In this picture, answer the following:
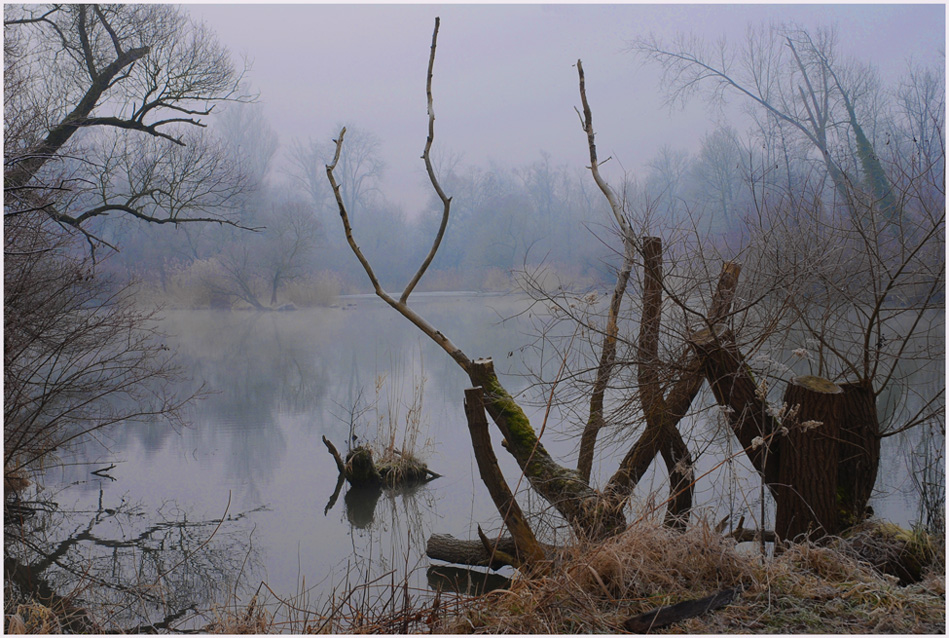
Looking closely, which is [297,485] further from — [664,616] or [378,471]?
[664,616]

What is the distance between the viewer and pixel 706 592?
102 inches

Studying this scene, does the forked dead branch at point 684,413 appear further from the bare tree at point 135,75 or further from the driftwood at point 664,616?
the bare tree at point 135,75

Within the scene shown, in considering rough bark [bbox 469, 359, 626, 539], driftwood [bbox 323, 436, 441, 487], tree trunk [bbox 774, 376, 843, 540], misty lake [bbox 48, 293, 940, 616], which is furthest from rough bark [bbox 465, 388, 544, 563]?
driftwood [bbox 323, 436, 441, 487]

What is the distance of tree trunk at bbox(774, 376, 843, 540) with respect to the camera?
10.4ft

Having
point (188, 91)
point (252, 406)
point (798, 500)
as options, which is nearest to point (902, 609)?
point (798, 500)

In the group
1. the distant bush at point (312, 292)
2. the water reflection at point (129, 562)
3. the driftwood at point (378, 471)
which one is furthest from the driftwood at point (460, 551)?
the distant bush at point (312, 292)

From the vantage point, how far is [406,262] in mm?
28109

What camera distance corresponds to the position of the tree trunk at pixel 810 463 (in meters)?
3.17

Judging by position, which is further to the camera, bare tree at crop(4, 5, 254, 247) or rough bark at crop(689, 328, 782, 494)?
bare tree at crop(4, 5, 254, 247)

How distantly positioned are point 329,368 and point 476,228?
13.5 meters

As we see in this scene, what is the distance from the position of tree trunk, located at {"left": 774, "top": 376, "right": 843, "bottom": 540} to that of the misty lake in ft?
0.78

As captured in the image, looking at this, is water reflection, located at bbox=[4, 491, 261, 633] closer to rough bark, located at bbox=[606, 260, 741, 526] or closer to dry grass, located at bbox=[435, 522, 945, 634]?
dry grass, located at bbox=[435, 522, 945, 634]

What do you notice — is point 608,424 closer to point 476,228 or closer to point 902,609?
point 902,609

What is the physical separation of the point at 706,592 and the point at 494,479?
1.29 metres
